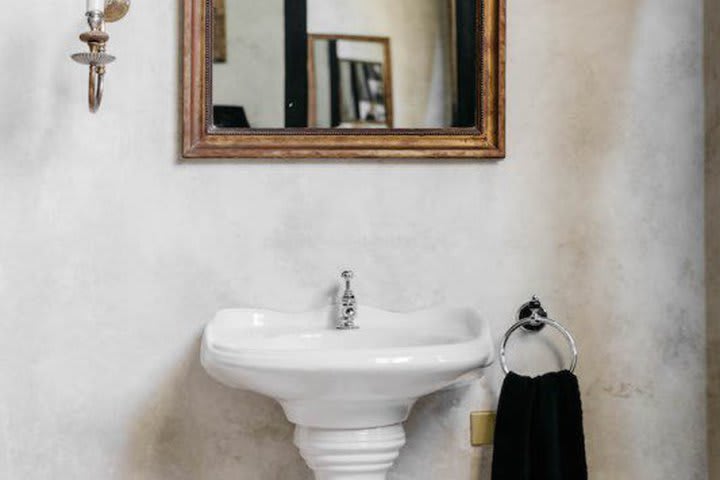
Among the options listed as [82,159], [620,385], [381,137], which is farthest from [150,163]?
[620,385]

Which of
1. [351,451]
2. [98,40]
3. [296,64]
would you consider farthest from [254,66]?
[351,451]

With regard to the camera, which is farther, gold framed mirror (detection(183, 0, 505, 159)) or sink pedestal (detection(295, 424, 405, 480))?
gold framed mirror (detection(183, 0, 505, 159))

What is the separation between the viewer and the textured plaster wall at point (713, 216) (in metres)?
1.95

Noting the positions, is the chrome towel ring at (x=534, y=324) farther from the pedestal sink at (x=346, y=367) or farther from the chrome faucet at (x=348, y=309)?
the chrome faucet at (x=348, y=309)

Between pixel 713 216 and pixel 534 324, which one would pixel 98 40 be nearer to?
pixel 534 324

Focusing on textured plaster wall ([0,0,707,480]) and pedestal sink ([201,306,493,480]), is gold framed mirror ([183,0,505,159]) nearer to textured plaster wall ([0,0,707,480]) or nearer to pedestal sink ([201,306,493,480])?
textured plaster wall ([0,0,707,480])

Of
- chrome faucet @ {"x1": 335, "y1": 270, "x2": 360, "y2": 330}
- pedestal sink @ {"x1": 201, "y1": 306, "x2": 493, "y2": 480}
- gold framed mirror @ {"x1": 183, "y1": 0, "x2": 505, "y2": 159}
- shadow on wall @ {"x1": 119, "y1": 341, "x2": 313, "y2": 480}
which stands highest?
gold framed mirror @ {"x1": 183, "y1": 0, "x2": 505, "y2": 159}

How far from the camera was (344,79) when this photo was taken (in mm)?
1935

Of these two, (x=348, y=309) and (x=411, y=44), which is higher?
(x=411, y=44)

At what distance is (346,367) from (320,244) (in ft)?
1.70

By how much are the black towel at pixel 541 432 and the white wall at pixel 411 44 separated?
26.7 inches

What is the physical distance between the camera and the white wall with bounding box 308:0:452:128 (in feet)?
6.37

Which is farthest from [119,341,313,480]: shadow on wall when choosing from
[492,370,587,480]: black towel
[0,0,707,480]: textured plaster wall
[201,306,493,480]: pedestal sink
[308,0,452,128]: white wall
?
[308,0,452,128]: white wall

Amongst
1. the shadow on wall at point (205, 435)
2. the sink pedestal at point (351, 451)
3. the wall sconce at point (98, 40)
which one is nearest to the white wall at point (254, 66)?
the wall sconce at point (98, 40)
